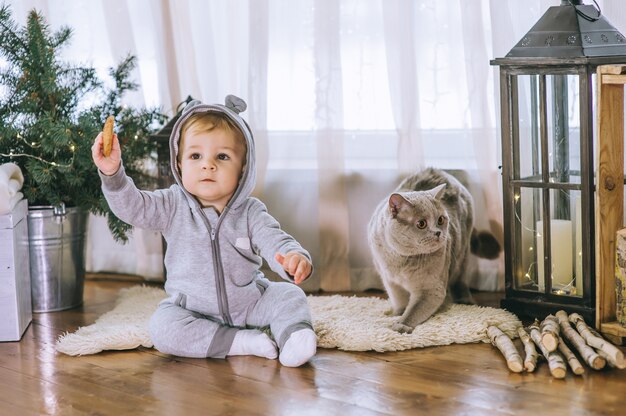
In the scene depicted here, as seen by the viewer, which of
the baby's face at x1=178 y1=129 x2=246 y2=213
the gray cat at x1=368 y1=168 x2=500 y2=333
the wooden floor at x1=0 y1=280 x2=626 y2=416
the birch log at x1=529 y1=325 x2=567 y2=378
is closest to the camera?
the wooden floor at x1=0 y1=280 x2=626 y2=416

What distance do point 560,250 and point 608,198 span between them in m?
0.20

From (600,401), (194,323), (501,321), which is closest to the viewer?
(600,401)

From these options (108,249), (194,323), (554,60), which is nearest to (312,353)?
(194,323)

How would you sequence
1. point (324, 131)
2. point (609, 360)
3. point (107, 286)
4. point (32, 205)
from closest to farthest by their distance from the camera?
1. point (609, 360)
2. point (32, 205)
3. point (324, 131)
4. point (107, 286)

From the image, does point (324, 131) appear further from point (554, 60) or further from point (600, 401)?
point (600, 401)

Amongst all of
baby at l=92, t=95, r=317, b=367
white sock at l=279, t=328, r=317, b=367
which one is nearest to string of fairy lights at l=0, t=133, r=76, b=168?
baby at l=92, t=95, r=317, b=367

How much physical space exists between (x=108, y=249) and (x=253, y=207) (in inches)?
42.4

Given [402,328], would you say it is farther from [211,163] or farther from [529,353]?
[211,163]

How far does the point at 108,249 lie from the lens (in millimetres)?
2961

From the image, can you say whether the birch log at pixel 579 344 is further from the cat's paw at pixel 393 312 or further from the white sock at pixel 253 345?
the white sock at pixel 253 345

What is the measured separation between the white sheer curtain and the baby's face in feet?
2.16

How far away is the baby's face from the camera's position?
1978mm

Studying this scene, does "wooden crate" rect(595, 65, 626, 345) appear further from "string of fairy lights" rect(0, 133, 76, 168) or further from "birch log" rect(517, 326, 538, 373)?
"string of fairy lights" rect(0, 133, 76, 168)

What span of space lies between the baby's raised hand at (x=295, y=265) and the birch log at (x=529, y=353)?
48 cm
